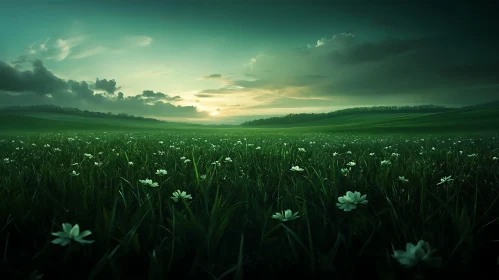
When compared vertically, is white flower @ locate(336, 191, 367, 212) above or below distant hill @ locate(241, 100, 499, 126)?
below

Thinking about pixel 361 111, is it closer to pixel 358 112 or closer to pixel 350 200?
pixel 358 112

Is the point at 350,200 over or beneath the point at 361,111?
beneath

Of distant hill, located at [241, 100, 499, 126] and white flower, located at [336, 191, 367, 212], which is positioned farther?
distant hill, located at [241, 100, 499, 126]

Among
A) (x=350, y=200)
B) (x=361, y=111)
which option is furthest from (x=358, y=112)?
(x=350, y=200)

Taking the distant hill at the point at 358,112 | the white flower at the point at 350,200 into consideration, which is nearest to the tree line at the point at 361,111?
the distant hill at the point at 358,112

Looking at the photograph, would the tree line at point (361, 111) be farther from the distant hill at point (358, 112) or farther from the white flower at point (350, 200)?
the white flower at point (350, 200)

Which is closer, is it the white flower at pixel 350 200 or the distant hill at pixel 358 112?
the white flower at pixel 350 200

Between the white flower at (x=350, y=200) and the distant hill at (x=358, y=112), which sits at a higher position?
the distant hill at (x=358, y=112)

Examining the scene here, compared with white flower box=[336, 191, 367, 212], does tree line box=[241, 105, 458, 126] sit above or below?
above

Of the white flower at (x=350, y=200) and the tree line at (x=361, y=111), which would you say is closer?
the white flower at (x=350, y=200)

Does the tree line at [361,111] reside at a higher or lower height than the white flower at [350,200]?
higher

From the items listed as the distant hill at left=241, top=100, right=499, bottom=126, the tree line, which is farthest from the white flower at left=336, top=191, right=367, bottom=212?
the tree line

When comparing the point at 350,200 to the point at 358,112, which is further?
the point at 358,112

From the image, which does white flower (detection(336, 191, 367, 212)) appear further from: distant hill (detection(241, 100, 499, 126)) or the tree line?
the tree line
